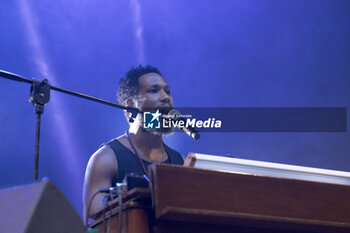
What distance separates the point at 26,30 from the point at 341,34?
3370mm

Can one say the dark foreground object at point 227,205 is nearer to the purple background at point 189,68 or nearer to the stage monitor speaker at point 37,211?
the stage monitor speaker at point 37,211

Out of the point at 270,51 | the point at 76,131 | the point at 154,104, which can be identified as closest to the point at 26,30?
the point at 76,131

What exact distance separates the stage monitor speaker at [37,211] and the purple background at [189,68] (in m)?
2.68

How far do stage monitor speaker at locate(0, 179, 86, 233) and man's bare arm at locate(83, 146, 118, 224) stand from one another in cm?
115

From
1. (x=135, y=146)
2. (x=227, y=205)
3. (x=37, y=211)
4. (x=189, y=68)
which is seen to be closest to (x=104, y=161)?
(x=135, y=146)

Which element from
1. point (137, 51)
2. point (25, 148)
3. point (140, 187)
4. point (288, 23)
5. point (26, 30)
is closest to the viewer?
point (140, 187)

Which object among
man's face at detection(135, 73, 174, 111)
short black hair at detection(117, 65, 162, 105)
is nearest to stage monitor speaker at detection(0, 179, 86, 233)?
man's face at detection(135, 73, 174, 111)

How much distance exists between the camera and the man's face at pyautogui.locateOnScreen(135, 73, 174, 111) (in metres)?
2.96

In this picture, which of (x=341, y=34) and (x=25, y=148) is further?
(x=341, y=34)

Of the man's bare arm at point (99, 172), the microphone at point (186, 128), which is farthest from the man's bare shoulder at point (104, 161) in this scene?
the microphone at point (186, 128)

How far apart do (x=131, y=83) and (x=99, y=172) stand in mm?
888

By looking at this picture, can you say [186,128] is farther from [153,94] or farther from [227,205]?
[153,94]

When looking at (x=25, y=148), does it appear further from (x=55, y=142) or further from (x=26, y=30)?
(x=26, y=30)

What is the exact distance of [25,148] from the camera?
3.91 metres
